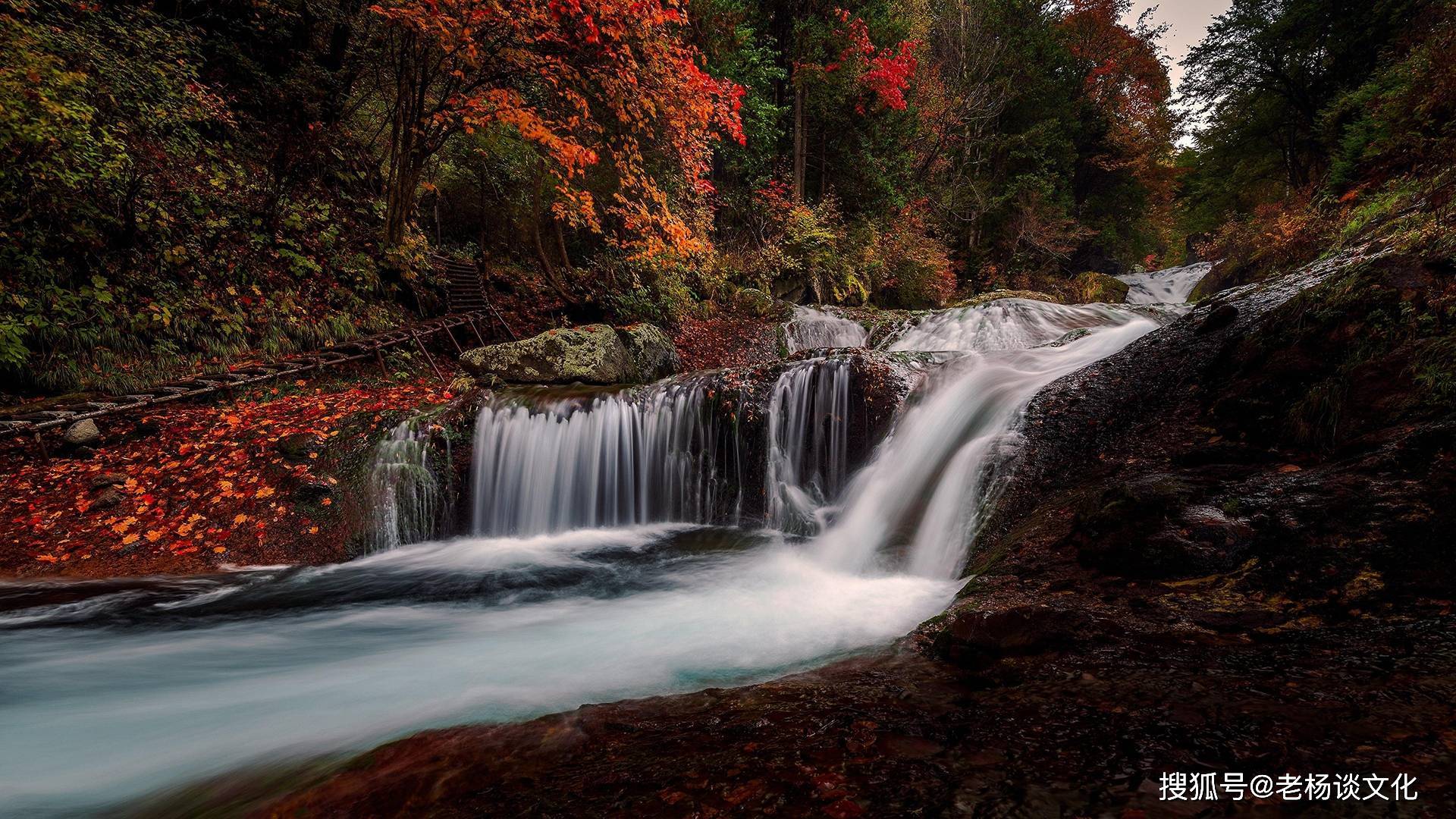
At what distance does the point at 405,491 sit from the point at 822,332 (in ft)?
32.2

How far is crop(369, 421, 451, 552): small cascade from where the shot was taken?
18.8ft

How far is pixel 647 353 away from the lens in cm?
934

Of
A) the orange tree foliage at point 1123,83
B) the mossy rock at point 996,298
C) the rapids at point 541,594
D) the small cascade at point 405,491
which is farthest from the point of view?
the orange tree foliage at point 1123,83

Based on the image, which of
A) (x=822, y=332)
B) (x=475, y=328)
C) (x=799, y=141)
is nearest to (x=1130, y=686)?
(x=475, y=328)

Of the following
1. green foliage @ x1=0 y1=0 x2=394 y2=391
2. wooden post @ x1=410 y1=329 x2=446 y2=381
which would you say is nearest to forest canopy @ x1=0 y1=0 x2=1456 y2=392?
green foliage @ x1=0 y1=0 x2=394 y2=391

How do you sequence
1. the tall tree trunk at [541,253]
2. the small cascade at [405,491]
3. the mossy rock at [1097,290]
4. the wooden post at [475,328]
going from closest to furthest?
the small cascade at [405,491] < the wooden post at [475,328] < the tall tree trunk at [541,253] < the mossy rock at [1097,290]

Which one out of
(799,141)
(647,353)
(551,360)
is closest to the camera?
(551,360)

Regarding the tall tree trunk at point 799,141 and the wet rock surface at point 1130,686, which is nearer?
the wet rock surface at point 1130,686

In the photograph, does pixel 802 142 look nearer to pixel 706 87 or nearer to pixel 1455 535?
pixel 706 87

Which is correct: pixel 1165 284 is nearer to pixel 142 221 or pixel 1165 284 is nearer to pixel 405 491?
pixel 405 491

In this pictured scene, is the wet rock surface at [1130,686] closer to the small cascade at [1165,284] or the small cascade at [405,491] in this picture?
the small cascade at [405,491]

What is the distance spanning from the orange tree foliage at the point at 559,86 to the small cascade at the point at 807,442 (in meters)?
4.94

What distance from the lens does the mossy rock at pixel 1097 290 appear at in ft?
59.6

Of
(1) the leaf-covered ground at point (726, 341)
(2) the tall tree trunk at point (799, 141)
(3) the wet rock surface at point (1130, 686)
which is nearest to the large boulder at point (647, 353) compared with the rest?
(1) the leaf-covered ground at point (726, 341)
